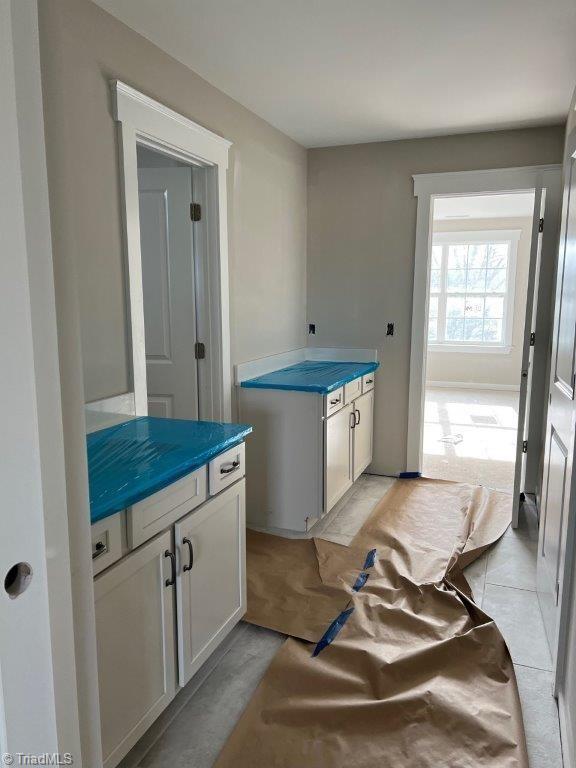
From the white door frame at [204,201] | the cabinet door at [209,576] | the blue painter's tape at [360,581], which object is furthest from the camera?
the blue painter's tape at [360,581]

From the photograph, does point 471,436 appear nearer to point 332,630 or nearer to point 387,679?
point 332,630

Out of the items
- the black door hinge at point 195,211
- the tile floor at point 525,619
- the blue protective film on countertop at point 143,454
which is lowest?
the tile floor at point 525,619

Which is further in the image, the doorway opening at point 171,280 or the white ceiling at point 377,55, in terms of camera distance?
the doorway opening at point 171,280

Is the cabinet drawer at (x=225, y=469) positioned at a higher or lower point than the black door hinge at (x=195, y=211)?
lower

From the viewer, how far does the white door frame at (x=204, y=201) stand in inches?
88.7

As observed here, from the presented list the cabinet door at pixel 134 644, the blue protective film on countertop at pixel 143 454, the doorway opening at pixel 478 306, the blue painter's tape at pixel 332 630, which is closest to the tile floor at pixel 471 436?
the doorway opening at pixel 478 306

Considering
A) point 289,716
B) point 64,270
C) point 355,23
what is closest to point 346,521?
point 289,716

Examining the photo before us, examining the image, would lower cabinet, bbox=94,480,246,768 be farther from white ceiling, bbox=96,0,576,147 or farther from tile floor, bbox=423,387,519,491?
tile floor, bbox=423,387,519,491

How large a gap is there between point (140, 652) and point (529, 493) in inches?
124

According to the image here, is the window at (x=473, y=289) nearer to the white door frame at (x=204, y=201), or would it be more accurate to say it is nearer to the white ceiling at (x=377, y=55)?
the white ceiling at (x=377, y=55)

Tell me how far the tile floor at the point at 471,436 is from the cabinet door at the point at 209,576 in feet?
8.42

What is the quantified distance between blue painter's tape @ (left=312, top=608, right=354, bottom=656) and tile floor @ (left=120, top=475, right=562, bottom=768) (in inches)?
7.0

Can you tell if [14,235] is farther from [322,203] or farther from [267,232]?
[322,203]

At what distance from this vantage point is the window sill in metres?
8.30
